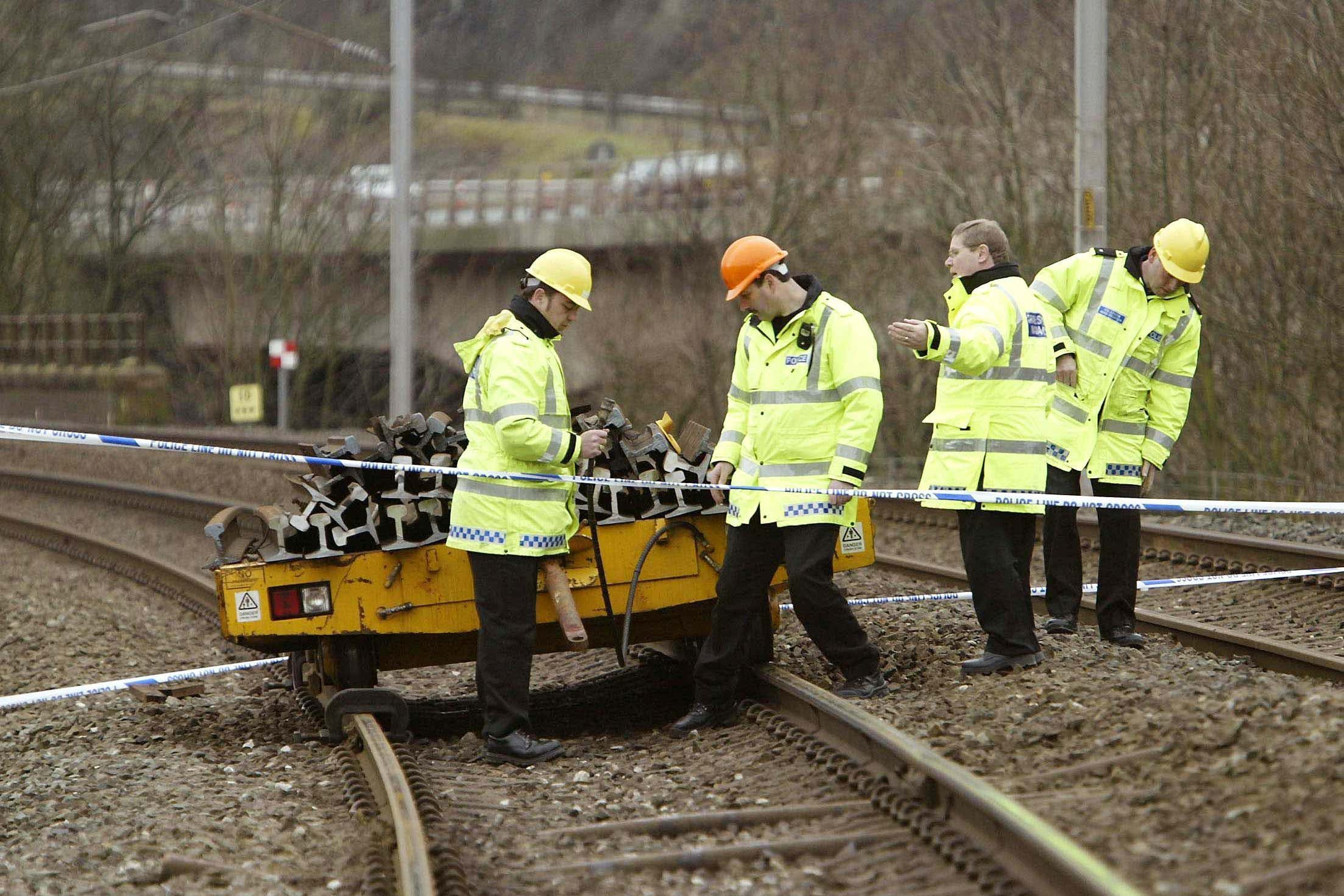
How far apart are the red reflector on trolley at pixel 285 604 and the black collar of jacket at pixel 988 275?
3166 mm

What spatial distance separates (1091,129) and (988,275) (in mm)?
6762

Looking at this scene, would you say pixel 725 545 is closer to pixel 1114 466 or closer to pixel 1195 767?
pixel 1114 466

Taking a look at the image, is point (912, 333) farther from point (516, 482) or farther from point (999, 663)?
point (516, 482)

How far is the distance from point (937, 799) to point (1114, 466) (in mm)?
3365

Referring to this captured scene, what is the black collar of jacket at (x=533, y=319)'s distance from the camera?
6824mm

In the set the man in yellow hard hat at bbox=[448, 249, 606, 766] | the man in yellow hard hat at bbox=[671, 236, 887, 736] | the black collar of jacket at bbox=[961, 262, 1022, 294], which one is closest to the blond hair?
the black collar of jacket at bbox=[961, 262, 1022, 294]

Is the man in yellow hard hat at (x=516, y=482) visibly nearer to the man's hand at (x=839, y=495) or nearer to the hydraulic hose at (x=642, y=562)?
the hydraulic hose at (x=642, y=562)

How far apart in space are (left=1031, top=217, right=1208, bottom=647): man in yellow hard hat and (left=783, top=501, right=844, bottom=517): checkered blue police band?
159 centimetres

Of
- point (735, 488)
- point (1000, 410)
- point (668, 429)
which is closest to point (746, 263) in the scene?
point (735, 488)

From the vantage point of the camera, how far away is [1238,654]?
8.15 m

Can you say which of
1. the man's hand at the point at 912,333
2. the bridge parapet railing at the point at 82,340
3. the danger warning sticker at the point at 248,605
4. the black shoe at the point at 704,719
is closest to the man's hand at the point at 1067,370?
the man's hand at the point at 912,333

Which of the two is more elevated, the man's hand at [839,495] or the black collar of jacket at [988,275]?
the black collar of jacket at [988,275]

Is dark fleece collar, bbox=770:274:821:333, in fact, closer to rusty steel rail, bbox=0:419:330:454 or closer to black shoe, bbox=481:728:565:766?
black shoe, bbox=481:728:565:766

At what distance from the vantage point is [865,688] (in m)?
6.87
